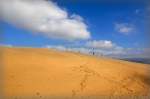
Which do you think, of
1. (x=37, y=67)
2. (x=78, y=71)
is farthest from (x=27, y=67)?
(x=78, y=71)

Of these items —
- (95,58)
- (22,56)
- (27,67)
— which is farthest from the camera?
(95,58)

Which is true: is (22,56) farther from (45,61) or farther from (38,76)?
(38,76)

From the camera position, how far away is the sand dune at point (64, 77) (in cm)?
851

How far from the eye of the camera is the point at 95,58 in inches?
449

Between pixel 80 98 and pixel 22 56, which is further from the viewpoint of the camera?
pixel 22 56

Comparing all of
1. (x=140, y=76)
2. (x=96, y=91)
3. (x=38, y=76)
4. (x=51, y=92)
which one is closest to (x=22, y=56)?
(x=38, y=76)

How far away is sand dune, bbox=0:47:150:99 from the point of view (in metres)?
8.51

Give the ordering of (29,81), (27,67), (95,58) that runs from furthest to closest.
Answer: (95,58) < (27,67) < (29,81)

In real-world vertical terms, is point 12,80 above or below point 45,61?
below

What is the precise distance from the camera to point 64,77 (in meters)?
9.16

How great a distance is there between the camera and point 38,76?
8.96m

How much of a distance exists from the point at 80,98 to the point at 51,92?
3.09 feet

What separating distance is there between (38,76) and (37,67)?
21.3 inches

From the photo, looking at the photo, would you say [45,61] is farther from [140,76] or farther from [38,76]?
[140,76]
